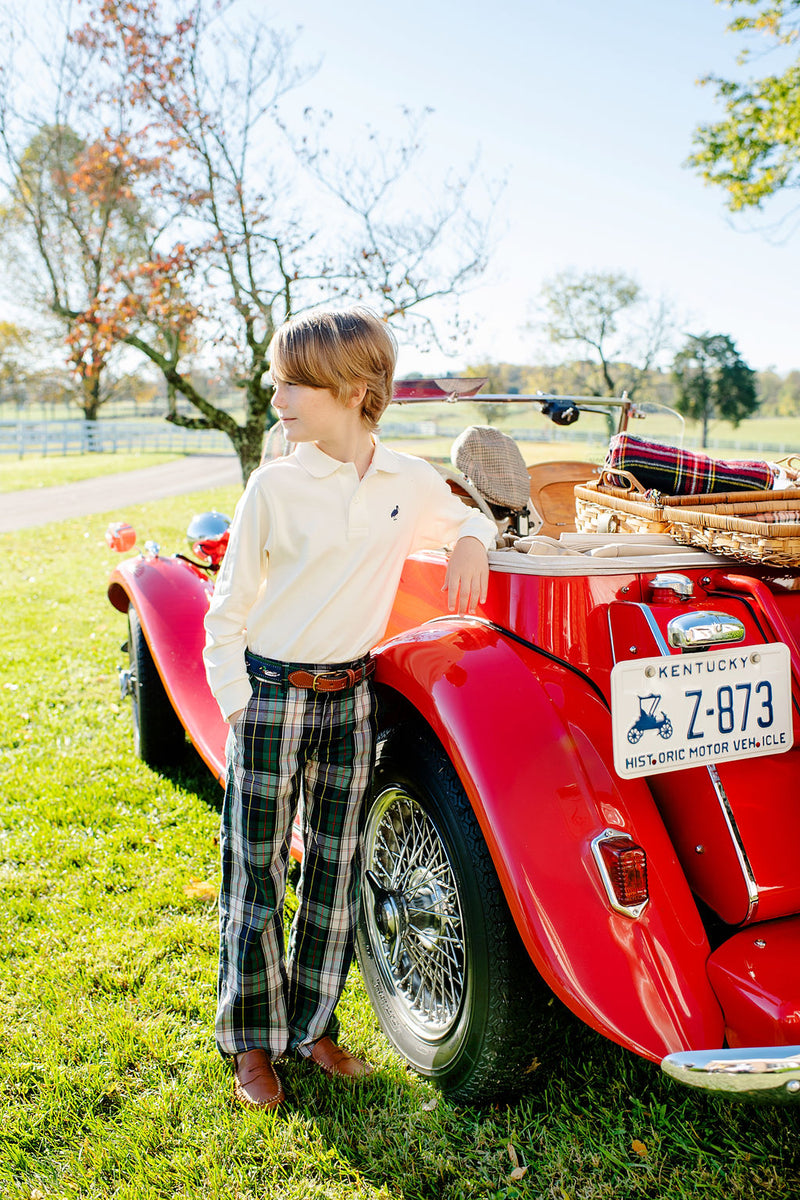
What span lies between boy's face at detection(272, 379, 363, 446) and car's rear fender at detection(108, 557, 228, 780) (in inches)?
54.9

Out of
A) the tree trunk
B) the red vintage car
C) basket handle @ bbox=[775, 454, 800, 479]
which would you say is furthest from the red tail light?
the tree trunk

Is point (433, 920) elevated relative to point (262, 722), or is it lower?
lower

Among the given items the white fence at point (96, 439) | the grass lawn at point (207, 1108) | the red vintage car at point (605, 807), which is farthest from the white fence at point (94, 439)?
the red vintage car at point (605, 807)

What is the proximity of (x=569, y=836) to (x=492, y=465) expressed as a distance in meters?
1.71

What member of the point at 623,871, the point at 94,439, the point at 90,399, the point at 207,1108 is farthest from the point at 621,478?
the point at 90,399

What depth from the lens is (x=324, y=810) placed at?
7.37 ft

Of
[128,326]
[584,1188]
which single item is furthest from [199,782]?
Answer: [128,326]

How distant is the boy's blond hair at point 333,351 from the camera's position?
6.34 feet

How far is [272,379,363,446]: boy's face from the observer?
1975mm

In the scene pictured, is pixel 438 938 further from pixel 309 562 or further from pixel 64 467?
pixel 64 467

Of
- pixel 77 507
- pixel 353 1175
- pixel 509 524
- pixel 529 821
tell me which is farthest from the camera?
pixel 77 507

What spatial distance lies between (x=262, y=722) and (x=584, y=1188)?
125 centimetres

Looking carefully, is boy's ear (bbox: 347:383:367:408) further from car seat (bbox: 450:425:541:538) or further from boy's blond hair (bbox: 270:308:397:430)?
car seat (bbox: 450:425:541:538)

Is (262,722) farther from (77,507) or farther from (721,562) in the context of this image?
(77,507)
